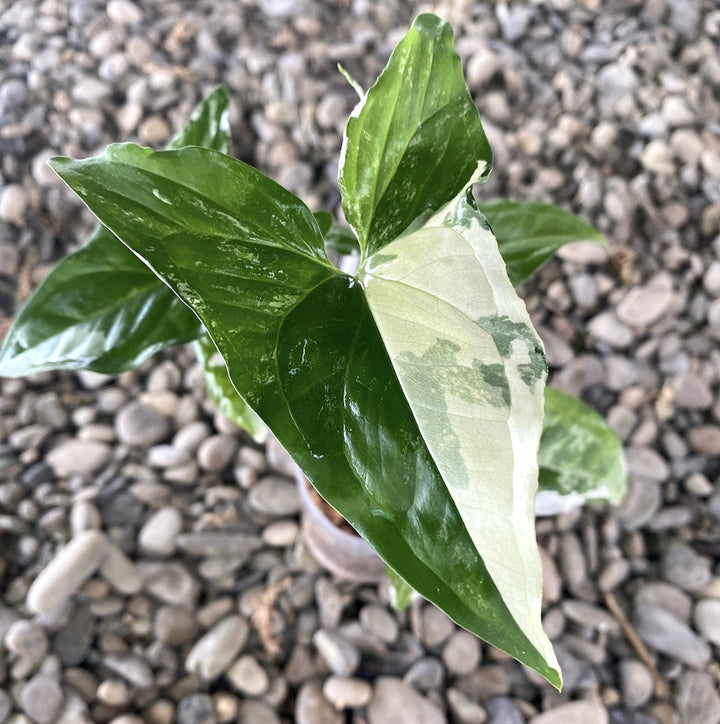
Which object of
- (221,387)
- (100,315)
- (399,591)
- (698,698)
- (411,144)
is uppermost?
(411,144)

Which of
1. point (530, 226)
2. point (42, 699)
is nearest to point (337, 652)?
point (42, 699)

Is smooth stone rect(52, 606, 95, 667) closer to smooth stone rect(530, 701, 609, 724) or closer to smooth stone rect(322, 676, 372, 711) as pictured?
smooth stone rect(322, 676, 372, 711)

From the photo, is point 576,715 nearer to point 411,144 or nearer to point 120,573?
point 120,573

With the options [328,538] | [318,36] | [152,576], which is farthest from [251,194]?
Result: [318,36]

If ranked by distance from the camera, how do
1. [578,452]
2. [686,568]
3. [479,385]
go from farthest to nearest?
1. [686,568]
2. [578,452]
3. [479,385]

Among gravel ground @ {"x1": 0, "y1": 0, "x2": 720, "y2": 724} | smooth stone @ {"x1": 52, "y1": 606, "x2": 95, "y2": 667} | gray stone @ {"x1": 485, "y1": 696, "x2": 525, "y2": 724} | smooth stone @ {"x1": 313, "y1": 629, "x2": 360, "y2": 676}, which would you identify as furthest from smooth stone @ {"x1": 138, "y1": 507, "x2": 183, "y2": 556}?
gray stone @ {"x1": 485, "y1": 696, "x2": 525, "y2": 724}

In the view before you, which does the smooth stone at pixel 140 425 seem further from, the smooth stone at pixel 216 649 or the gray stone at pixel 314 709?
the gray stone at pixel 314 709

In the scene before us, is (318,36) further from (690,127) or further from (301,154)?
(690,127)
